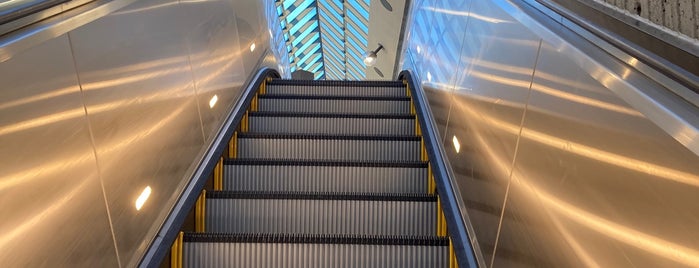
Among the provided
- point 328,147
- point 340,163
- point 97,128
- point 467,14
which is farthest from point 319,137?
point 97,128

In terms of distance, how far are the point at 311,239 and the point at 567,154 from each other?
1779mm

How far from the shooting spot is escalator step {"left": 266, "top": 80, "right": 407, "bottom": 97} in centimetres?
807

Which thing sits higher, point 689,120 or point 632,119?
point 632,119

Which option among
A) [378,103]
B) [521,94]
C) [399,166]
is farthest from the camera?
[378,103]

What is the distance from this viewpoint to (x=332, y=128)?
6.47 m

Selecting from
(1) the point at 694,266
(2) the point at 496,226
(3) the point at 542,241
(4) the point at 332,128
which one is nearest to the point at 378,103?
(4) the point at 332,128

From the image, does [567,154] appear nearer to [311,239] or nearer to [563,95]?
[563,95]

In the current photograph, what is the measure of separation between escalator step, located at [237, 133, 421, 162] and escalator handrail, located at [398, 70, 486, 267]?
0.23 metres

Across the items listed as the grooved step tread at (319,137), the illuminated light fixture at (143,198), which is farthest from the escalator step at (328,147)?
the illuminated light fixture at (143,198)

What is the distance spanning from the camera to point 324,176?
4.89 m

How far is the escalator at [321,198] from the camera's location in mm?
3594

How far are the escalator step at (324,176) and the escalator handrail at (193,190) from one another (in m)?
0.24

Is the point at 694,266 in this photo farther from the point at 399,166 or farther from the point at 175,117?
the point at 399,166

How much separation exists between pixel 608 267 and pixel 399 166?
3.17 meters
